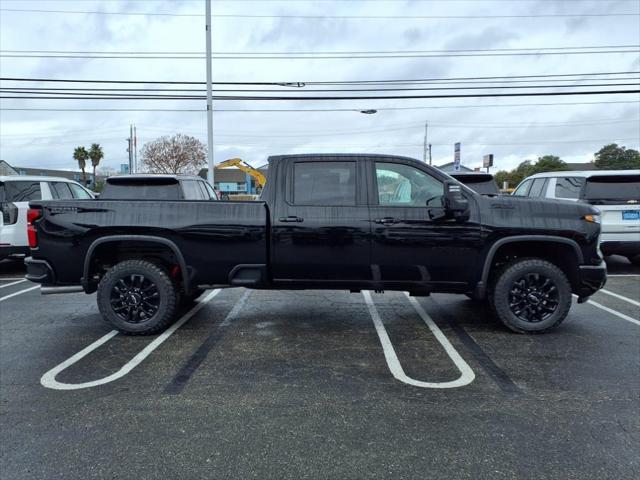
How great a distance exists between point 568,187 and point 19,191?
10362 mm

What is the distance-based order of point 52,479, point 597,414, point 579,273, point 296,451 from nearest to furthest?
point 52,479 → point 296,451 → point 597,414 → point 579,273

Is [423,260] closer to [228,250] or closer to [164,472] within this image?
[228,250]

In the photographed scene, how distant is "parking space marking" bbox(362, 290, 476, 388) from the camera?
3.85 m

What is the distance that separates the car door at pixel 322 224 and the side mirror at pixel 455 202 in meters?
0.85

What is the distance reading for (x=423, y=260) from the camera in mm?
4910

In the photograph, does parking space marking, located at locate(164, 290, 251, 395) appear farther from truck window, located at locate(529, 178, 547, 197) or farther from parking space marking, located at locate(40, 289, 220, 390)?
truck window, located at locate(529, 178, 547, 197)

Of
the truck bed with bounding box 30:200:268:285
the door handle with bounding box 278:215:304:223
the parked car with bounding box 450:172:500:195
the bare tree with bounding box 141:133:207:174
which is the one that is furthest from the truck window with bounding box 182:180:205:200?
the bare tree with bounding box 141:133:207:174

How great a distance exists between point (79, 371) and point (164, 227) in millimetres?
1640

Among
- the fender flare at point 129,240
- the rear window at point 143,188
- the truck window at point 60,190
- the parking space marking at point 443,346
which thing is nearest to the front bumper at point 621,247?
the parking space marking at point 443,346

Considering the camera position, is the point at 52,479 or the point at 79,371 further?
the point at 79,371

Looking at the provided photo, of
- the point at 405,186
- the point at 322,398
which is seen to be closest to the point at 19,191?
the point at 405,186

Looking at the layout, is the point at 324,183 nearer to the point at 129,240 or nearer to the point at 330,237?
the point at 330,237

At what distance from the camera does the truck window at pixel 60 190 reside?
30.2ft

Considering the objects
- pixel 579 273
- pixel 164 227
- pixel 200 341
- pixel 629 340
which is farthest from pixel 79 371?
pixel 629 340
